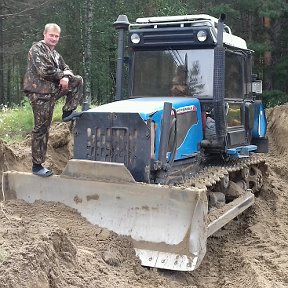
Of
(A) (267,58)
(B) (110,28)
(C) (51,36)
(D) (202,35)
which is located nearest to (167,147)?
(D) (202,35)

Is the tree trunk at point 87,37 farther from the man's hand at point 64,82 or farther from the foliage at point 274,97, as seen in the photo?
the man's hand at point 64,82

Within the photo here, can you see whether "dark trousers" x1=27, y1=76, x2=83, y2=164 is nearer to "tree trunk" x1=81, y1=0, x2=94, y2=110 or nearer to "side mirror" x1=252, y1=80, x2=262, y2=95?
"side mirror" x1=252, y1=80, x2=262, y2=95

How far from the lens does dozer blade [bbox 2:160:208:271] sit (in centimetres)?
555

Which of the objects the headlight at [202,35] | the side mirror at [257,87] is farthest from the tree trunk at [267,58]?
the headlight at [202,35]

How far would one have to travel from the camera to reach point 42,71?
21.1 ft

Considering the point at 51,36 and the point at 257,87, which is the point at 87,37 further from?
the point at 51,36

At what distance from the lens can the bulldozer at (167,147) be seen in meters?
5.71

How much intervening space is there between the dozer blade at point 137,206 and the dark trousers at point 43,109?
382mm

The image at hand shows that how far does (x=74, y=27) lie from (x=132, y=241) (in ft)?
63.1

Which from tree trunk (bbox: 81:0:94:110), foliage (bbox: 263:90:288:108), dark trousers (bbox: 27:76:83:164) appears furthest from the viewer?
foliage (bbox: 263:90:288:108)

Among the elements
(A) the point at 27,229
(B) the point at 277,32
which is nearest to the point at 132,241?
(A) the point at 27,229

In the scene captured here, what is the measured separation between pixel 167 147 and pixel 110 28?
17163 millimetres

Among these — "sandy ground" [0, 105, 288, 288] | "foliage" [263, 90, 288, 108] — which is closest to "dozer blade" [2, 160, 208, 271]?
"sandy ground" [0, 105, 288, 288]

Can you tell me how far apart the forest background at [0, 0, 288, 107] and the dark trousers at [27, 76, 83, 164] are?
46.8ft
